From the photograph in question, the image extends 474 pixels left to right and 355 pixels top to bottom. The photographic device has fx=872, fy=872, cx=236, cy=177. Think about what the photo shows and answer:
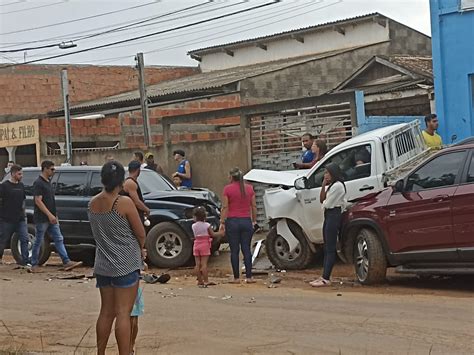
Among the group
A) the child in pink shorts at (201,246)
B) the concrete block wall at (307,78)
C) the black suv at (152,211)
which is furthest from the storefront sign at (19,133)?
the child in pink shorts at (201,246)

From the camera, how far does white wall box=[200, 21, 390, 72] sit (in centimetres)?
3476

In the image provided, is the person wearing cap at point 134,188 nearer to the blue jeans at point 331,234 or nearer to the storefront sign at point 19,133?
the blue jeans at point 331,234

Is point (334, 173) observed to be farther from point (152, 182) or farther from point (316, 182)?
point (152, 182)

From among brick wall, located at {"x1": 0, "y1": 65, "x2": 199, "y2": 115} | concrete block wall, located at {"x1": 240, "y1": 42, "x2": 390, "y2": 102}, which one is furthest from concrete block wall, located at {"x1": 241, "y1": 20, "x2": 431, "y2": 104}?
brick wall, located at {"x1": 0, "y1": 65, "x2": 199, "y2": 115}

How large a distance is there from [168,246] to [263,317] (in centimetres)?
561

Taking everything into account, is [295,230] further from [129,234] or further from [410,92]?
[410,92]

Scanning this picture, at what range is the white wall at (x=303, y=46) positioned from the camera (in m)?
34.8

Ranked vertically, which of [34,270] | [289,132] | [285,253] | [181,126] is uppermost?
[181,126]

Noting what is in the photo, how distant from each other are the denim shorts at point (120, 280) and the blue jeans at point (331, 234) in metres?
5.57

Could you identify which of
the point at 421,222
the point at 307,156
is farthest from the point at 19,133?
the point at 421,222

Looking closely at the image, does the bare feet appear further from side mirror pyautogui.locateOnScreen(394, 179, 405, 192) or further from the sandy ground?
side mirror pyautogui.locateOnScreen(394, 179, 405, 192)

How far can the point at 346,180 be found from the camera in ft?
44.1

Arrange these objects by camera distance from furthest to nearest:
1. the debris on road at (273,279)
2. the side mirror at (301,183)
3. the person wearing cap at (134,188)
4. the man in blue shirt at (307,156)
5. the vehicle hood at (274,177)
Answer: the man in blue shirt at (307,156)
the vehicle hood at (274,177)
the side mirror at (301,183)
the debris on road at (273,279)
the person wearing cap at (134,188)

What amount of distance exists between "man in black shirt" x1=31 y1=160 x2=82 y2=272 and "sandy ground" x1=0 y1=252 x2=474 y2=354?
52.5 inches
